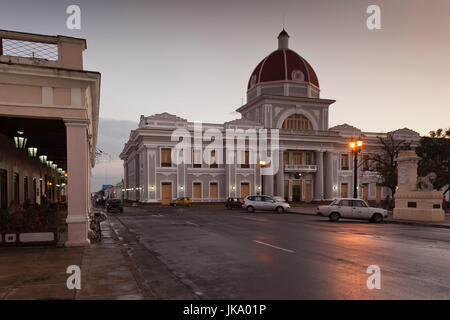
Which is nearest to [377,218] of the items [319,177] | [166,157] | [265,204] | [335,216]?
[335,216]

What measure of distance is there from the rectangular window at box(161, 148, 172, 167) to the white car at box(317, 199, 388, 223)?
3031 cm

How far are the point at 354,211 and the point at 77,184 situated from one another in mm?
17012

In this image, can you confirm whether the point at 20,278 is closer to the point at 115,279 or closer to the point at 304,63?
the point at 115,279

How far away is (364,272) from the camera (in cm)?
757

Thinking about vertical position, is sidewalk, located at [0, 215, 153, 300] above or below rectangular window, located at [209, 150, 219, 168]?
below

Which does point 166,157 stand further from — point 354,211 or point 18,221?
point 18,221

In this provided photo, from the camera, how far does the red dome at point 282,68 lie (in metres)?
55.7

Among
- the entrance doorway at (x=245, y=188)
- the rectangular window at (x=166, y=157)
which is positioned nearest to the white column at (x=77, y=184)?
the rectangular window at (x=166, y=157)

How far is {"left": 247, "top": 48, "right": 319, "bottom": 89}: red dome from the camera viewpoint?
55.7 m

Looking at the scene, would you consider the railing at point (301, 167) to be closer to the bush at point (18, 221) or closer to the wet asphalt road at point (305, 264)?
the wet asphalt road at point (305, 264)

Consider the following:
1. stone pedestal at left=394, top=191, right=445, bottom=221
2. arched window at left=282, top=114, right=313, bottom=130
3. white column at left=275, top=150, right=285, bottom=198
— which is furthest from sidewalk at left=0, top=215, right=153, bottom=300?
arched window at left=282, top=114, right=313, bottom=130

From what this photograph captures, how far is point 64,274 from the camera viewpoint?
278 inches

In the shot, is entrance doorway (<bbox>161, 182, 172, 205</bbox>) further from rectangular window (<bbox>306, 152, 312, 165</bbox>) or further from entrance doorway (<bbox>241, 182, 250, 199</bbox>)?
rectangular window (<bbox>306, 152, 312, 165</bbox>)

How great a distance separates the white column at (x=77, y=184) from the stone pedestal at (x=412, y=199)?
19.9 m
